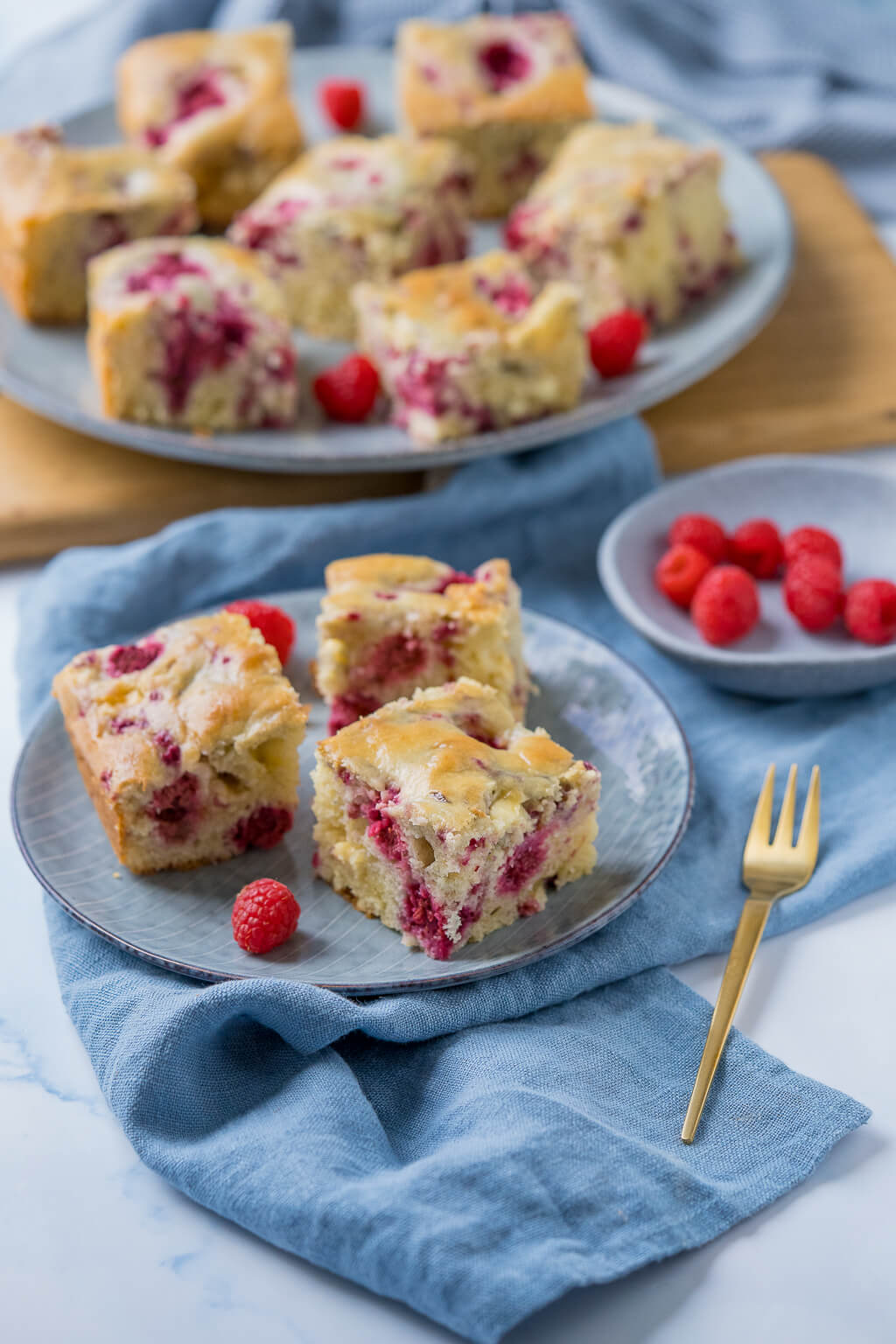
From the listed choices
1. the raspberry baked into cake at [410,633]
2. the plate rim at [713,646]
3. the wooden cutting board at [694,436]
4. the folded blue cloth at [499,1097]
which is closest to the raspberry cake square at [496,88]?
the wooden cutting board at [694,436]

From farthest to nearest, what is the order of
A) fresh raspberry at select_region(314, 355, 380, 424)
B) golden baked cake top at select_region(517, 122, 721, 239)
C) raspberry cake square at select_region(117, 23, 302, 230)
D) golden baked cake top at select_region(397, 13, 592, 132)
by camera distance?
golden baked cake top at select_region(397, 13, 592, 132)
raspberry cake square at select_region(117, 23, 302, 230)
golden baked cake top at select_region(517, 122, 721, 239)
fresh raspberry at select_region(314, 355, 380, 424)

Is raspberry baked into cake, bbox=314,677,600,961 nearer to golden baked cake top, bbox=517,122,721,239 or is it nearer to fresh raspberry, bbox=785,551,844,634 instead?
fresh raspberry, bbox=785,551,844,634

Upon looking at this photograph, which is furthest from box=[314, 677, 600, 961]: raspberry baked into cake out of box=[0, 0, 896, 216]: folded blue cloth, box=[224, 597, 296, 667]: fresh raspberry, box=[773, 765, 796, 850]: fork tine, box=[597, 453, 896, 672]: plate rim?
box=[0, 0, 896, 216]: folded blue cloth

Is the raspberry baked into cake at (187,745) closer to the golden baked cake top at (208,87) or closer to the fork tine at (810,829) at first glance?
the fork tine at (810,829)

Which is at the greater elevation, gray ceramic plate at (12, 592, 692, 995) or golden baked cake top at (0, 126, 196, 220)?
golden baked cake top at (0, 126, 196, 220)

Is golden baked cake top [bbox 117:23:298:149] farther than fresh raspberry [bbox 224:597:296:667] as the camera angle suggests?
Yes

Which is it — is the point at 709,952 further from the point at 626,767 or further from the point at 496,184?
the point at 496,184

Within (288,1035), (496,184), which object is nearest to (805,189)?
(496,184)
